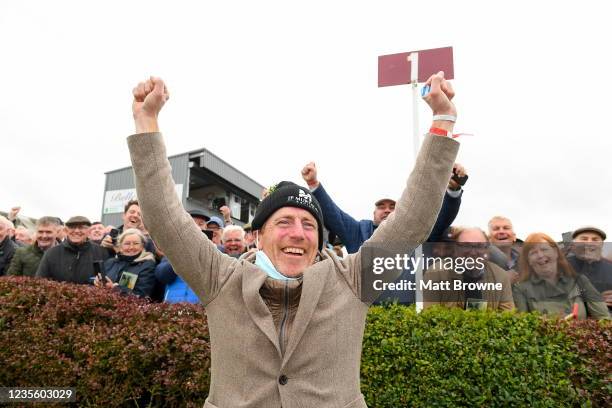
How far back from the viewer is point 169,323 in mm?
4121

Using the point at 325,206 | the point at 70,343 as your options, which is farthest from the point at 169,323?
the point at 325,206

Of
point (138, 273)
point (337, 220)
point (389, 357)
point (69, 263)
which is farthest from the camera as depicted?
point (69, 263)

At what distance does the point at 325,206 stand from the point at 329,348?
2.93 meters

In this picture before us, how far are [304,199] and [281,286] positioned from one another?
43 centimetres

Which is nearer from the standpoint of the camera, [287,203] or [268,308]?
[268,308]

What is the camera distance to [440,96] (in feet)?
6.74

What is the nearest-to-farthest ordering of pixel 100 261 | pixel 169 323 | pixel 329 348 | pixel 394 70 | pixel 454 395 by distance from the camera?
1. pixel 329 348
2. pixel 454 395
3. pixel 169 323
4. pixel 100 261
5. pixel 394 70

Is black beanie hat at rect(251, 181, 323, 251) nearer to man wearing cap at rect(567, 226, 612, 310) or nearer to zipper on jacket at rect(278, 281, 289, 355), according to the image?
zipper on jacket at rect(278, 281, 289, 355)

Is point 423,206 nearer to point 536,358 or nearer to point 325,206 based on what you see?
point 536,358

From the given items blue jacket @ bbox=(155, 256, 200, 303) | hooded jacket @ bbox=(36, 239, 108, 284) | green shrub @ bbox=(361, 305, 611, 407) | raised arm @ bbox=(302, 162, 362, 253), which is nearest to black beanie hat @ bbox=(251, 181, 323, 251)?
green shrub @ bbox=(361, 305, 611, 407)

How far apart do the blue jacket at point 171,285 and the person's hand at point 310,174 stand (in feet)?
6.02

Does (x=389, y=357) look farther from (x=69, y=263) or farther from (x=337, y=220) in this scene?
(x=69, y=263)

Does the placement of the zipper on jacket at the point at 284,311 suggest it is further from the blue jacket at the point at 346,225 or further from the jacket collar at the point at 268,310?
the blue jacket at the point at 346,225

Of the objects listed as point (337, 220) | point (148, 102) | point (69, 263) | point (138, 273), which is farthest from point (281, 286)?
point (69, 263)
